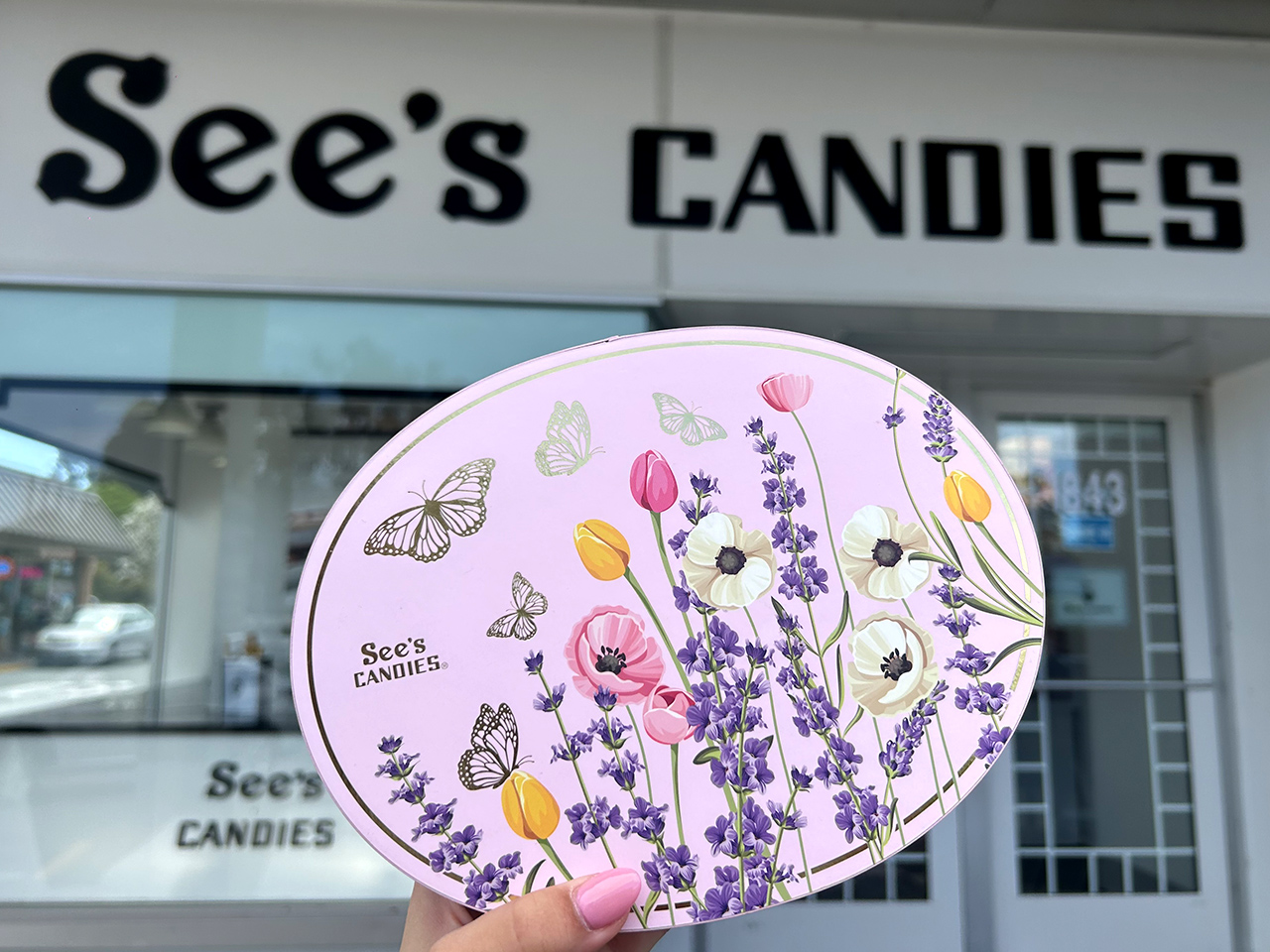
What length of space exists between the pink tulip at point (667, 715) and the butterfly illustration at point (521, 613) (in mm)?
147

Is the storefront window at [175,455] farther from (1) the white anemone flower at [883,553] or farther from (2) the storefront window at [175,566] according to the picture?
(1) the white anemone flower at [883,553]

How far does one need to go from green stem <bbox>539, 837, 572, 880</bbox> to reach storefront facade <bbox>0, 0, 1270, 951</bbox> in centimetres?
174

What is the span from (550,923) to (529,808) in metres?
0.11

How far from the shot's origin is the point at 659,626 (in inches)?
35.8

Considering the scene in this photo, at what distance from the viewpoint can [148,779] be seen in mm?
2404

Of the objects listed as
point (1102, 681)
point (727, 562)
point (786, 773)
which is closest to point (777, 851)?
point (786, 773)

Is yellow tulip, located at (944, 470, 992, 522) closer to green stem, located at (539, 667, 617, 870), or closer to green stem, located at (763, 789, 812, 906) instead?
green stem, located at (763, 789, 812, 906)

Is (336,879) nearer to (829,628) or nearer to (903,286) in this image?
(829,628)

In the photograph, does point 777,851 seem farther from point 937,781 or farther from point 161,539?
point 161,539

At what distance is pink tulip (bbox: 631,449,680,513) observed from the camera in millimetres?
931

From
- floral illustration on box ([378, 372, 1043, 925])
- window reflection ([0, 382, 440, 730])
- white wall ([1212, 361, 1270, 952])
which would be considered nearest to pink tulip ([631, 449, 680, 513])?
floral illustration on box ([378, 372, 1043, 925])

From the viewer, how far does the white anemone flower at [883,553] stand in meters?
0.94

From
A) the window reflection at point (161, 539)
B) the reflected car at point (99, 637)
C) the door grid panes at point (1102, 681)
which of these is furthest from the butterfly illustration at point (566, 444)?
the door grid panes at point (1102, 681)

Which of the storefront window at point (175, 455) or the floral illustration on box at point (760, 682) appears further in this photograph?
the storefront window at point (175, 455)
